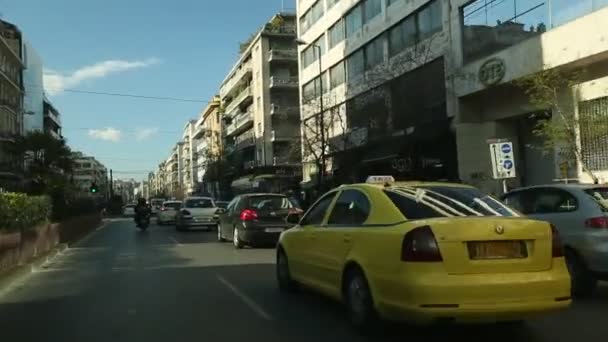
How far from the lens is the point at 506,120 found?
29547 mm

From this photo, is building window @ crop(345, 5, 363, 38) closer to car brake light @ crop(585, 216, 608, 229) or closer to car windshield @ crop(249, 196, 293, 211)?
car windshield @ crop(249, 196, 293, 211)

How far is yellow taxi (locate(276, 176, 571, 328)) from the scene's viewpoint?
621 centimetres

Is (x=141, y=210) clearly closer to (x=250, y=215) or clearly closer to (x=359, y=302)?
(x=250, y=215)

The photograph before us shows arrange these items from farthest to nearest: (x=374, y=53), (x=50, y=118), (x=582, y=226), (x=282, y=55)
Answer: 1. (x=50, y=118)
2. (x=282, y=55)
3. (x=374, y=53)
4. (x=582, y=226)

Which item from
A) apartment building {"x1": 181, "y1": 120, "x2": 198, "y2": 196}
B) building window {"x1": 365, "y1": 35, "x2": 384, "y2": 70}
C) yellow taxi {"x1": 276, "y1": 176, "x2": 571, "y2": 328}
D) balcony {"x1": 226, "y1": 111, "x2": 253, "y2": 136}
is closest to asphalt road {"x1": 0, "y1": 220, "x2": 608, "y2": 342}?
yellow taxi {"x1": 276, "y1": 176, "x2": 571, "y2": 328}

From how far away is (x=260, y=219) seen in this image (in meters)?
18.8

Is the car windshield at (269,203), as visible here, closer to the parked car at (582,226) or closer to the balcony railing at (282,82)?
the parked car at (582,226)

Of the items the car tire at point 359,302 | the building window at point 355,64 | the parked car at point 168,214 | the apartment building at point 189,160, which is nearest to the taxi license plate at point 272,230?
the car tire at point 359,302

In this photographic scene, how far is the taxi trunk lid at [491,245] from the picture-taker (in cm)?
631

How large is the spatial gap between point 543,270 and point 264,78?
66858mm

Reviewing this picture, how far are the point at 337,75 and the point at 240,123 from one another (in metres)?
36.2

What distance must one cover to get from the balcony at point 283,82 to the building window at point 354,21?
24.4 meters

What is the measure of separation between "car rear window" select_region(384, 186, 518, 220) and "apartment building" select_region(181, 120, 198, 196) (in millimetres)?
132041

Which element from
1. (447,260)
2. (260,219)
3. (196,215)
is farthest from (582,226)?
(196,215)
